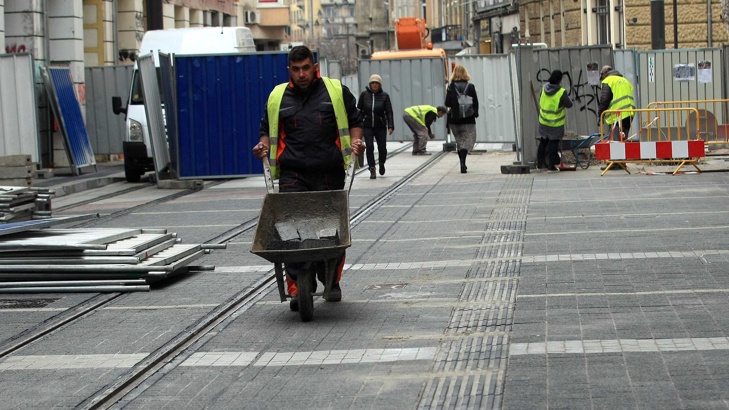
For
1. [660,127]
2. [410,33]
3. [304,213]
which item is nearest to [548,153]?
[660,127]

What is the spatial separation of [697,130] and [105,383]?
16.8 metres

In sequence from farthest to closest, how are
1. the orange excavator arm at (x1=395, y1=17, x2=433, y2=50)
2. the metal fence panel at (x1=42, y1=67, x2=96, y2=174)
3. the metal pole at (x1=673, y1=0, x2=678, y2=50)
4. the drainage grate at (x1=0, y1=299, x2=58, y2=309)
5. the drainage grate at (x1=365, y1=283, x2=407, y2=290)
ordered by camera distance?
1. the orange excavator arm at (x1=395, y1=17, x2=433, y2=50)
2. the metal pole at (x1=673, y1=0, x2=678, y2=50)
3. the metal fence panel at (x1=42, y1=67, x2=96, y2=174)
4. the drainage grate at (x1=365, y1=283, x2=407, y2=290)
5. the drainage grate at (x1=0, y1=299, x2=58, y2=309)

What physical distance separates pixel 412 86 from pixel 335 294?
977 inches

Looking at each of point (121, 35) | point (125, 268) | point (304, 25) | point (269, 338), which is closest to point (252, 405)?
point (269, 338)

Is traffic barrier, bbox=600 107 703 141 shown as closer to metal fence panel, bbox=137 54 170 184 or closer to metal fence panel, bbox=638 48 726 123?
metal fence panel, bbox=638 48 726 123

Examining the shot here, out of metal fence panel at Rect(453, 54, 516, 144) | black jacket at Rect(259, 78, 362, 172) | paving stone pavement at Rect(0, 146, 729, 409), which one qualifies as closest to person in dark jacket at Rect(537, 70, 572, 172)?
metal fence panel at Rect(453, 54, 516, 144)

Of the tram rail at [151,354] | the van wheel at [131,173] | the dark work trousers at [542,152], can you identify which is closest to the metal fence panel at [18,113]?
the van wheel at [131,173]

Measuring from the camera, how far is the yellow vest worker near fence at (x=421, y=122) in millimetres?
30219

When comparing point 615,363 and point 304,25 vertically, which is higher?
point 304,25

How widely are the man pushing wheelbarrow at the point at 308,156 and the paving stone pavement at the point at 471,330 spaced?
1.72ft

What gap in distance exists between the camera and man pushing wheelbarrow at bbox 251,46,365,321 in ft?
31.0

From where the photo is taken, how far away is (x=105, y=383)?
727 centimetres

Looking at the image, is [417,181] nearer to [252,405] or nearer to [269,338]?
[269,338]

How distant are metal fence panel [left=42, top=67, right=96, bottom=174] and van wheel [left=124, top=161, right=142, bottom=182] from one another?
2115mm
